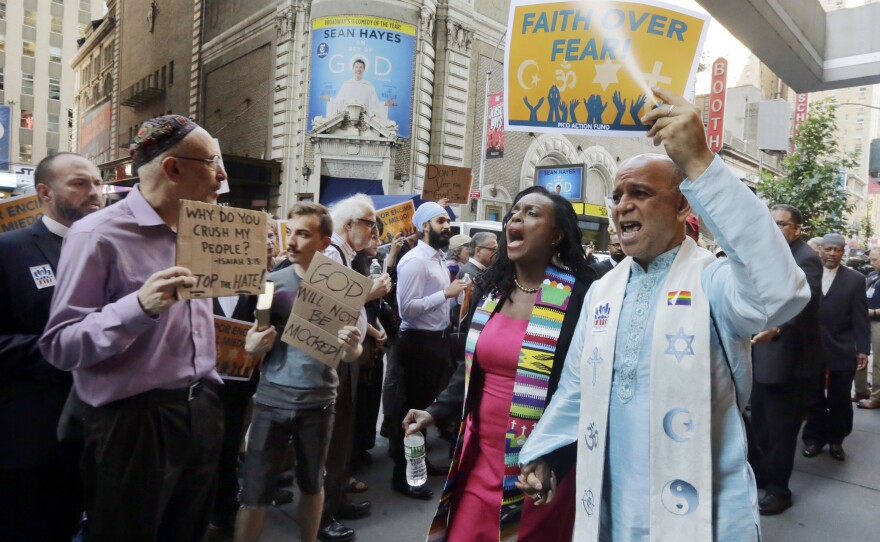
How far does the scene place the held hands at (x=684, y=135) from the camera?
1516mm

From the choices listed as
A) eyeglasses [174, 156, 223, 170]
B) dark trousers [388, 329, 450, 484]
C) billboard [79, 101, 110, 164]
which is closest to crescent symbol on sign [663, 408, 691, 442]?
eyeglasses [174, 156, 223, 170]

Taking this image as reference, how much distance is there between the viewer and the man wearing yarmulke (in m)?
1.95

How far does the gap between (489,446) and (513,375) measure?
328 millimetres

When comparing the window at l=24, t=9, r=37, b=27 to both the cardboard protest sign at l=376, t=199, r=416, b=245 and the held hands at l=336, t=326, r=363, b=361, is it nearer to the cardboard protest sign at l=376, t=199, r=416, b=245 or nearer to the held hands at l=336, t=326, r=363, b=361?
the cardboard protest sign at l=376, t=199, r=416, b=245

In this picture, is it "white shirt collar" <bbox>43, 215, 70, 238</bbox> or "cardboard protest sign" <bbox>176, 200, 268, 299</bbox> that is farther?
"white shirt collar" <bbox>43, 215, 70, 238</bbox>

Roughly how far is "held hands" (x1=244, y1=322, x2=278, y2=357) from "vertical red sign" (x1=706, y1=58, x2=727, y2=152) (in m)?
30.0

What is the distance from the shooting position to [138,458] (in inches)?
81.9

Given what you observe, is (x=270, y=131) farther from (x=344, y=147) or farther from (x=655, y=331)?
(x=655, y=331)

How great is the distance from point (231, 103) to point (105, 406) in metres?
22.3

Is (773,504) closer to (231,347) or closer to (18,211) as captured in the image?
(231,347)

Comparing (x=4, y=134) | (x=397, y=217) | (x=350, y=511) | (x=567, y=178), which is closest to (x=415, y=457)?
(x=350, y=511)

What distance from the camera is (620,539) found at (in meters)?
1.83

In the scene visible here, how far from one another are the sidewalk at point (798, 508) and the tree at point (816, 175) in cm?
1075

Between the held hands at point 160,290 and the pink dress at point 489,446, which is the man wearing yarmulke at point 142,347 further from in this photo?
the pink dress at point 489,446
